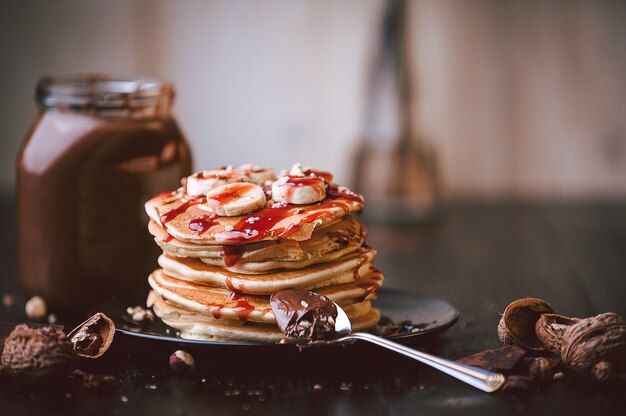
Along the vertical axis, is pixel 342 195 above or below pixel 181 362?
above

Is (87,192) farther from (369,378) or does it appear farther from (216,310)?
(369,378)

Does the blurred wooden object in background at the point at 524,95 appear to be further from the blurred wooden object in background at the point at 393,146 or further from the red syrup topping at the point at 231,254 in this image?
the red syrup topping at the point at 231,254

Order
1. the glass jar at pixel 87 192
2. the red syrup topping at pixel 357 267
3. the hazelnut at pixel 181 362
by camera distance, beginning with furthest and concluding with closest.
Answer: the glass jar at pixel 87 192 → the red syrup topping at pixel 357 267 → the hazelnut at pixel 181 362

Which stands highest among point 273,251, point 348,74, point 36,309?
point 348,74

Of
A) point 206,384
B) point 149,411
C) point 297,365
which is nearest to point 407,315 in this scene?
point 297,365

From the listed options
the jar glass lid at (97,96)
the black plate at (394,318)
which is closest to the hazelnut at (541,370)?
the black plate at (394,318)

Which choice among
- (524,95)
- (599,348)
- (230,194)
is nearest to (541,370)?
(599,348)
